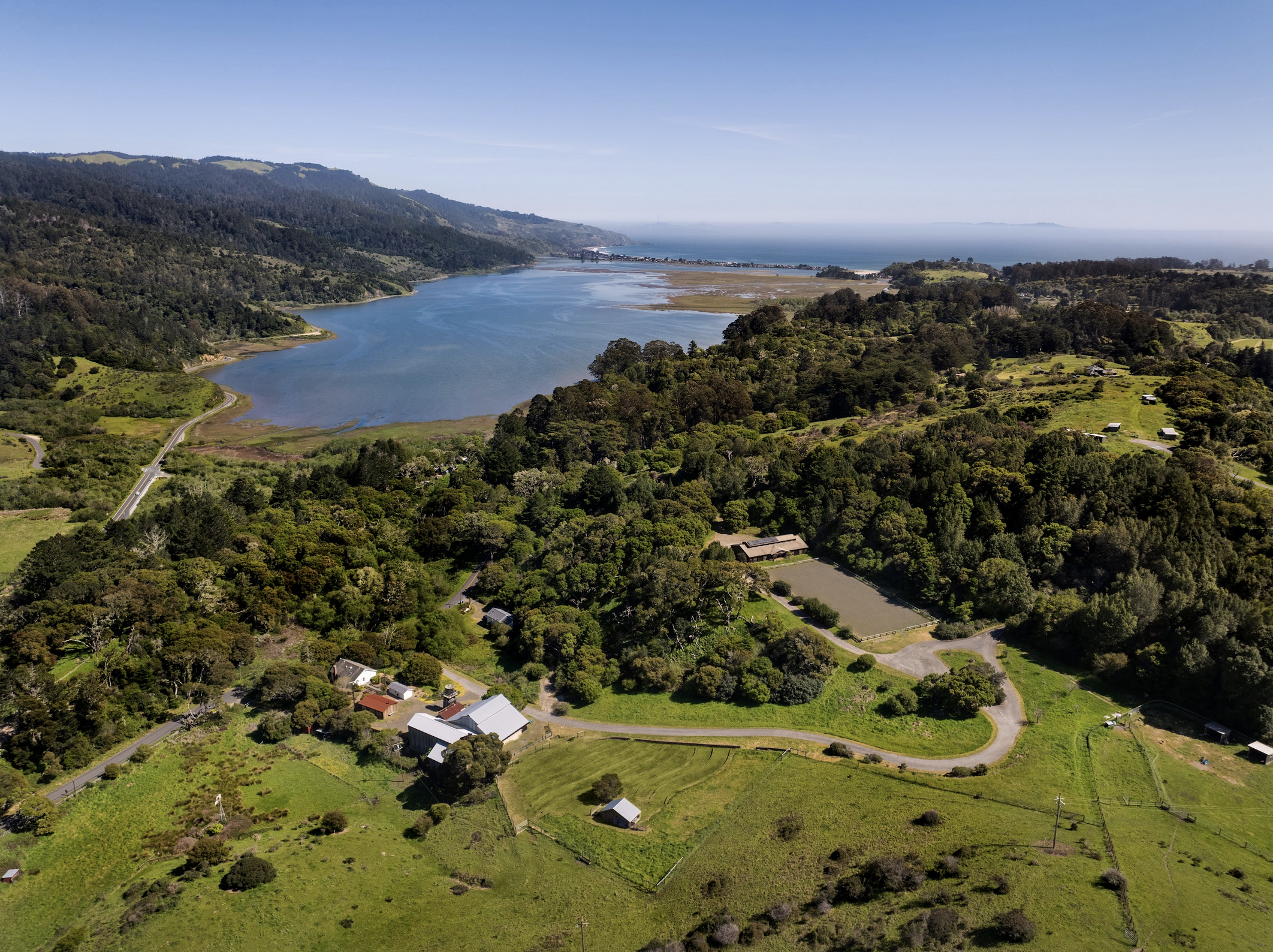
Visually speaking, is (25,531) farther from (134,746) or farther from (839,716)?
(839,716)

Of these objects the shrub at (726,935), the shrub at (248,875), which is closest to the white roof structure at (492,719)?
the shrub at (248,875)

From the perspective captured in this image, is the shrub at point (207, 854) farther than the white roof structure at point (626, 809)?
No

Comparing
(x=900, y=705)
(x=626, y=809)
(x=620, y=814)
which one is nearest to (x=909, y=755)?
(x=900, y=705)

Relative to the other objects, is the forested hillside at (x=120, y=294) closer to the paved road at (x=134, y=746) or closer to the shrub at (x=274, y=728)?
the paved road at (x=134, y=746)

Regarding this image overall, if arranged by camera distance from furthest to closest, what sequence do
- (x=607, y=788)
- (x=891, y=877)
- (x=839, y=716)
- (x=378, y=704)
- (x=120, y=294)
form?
1. (x=120, y=294)
2. (x=378, y=704)
3. (x=839, y=716)
4. (x=607, y=788)
5. (x=891, y=877)

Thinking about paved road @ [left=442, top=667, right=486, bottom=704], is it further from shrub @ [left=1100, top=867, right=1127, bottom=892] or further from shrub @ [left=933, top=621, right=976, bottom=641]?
shrub @ [left=1100, top=867, right=1127, bottom=892]

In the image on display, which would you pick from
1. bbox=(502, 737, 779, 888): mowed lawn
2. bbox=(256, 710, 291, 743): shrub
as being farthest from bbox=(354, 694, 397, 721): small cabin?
bbox=(502, 737, 779, 888): mowed lawn
